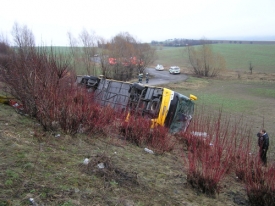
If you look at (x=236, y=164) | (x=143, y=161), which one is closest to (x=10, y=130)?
(x=143, y=161)

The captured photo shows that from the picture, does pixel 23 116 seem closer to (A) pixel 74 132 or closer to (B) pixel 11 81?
(B) pixel 11 81

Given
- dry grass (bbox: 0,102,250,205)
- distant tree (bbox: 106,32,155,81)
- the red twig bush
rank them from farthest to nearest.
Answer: distant tree (bbox: 106,32,155,81) < the red twig bush < dry grass (bbox: 0,102,250,205)

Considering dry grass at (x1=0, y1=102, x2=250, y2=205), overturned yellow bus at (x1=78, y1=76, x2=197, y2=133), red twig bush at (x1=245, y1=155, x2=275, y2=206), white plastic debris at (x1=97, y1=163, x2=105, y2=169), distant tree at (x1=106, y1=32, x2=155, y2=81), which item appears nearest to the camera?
dry grass at (x1=0, y1=102, x2=250, y2=205)

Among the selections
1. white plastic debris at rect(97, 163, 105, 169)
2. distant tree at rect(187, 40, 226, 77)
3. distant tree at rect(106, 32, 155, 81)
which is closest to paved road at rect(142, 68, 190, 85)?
distant tree at rect(106, 32, 155, 81)

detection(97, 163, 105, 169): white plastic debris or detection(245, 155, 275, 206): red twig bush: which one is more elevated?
detection(97, 163, 105, 169): white plastic debris

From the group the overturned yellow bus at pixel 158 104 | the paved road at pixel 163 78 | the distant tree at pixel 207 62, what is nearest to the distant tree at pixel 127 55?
the paved road at pixel 163 78

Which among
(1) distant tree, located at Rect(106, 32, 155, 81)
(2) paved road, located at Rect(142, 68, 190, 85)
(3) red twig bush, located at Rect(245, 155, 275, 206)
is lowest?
(2) paved road, located at Rect(142, 68, 190, 85)

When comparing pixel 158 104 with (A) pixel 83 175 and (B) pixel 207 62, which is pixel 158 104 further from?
(B) pixel 207 62

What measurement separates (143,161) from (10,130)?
127 inches

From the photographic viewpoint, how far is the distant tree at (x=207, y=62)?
51000 millimetres

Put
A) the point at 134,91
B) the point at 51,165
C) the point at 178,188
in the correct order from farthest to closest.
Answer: the point at 134,91 → the point at 178,188 → the point at 51,165

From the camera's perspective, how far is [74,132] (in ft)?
22.8

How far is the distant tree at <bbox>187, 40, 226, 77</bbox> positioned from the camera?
51000mm

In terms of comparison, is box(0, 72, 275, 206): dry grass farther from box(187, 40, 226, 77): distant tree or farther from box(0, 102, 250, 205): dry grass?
box(187, 40, 226, 77): distant tree
